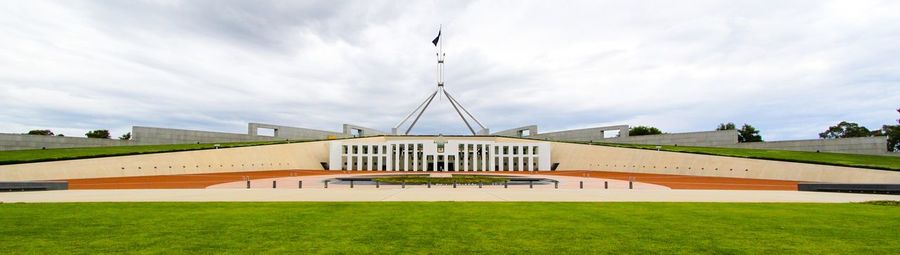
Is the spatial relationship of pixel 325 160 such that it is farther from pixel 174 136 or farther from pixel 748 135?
pixel 748 135

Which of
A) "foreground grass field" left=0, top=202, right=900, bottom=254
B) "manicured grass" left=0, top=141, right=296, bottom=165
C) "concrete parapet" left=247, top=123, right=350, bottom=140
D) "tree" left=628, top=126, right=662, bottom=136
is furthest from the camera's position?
"tree" left=628, top=126, right=662, bottom=136

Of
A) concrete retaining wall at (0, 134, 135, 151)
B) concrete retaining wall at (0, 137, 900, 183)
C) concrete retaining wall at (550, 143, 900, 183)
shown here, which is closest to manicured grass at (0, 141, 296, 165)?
concrete retaining wall at (0, 137, 900, 183)

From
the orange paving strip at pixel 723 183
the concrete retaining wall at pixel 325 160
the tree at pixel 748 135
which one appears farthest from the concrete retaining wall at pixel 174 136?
the tree at pixel 748 135

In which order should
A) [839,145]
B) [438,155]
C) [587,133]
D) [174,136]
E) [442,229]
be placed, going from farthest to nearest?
[587,133] < [438,155] < [174,136] < [839,145] < [442,229]

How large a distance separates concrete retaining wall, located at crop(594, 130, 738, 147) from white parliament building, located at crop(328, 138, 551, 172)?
54.2 feet

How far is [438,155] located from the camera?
2490 inches

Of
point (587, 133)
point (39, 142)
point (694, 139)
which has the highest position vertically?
point (587, 133)

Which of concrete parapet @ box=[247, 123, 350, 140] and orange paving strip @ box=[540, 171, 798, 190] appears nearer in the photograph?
orange paving strip @ box=[540, 171, 798, 190]

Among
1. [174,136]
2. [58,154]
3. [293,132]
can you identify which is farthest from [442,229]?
[293,132]

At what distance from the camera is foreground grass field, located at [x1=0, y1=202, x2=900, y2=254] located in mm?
7281

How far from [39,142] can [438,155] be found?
44097mm

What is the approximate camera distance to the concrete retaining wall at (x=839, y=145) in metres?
47.1

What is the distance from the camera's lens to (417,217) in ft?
35.9

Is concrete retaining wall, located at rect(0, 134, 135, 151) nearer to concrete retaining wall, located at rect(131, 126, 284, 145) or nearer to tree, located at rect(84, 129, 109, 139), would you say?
concrete retaining wall, located at rect(131, 126, 284, 145)
